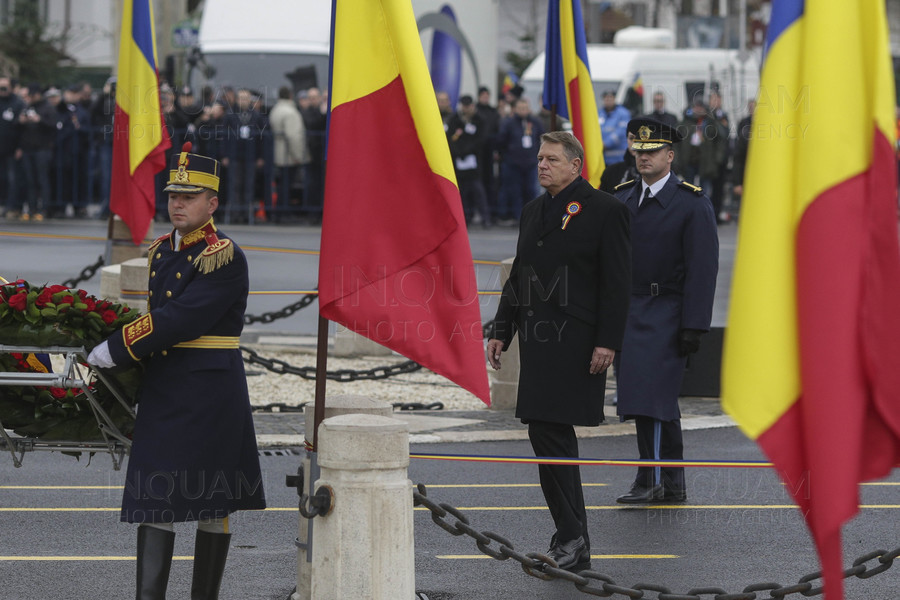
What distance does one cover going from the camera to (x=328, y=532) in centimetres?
545

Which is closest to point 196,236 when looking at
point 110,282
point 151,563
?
point 151,563

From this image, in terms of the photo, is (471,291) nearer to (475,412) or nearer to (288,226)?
(475,412)

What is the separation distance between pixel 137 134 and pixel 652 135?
589 centimetres

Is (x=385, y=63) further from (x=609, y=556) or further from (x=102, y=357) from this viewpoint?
(x=609, y=556)

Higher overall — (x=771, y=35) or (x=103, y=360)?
(x=771, y=35)

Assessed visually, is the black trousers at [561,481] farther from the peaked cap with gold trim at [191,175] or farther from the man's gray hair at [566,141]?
the peaked cap with gold trim at [191,175]

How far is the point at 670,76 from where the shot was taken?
96.2 feet

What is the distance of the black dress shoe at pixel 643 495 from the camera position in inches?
335

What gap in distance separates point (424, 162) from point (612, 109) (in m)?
18.9

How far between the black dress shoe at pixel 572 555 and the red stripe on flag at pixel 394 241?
5.06 feet

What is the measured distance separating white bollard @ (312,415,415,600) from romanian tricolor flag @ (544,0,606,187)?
6.85 m

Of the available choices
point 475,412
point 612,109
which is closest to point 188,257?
point 475,412

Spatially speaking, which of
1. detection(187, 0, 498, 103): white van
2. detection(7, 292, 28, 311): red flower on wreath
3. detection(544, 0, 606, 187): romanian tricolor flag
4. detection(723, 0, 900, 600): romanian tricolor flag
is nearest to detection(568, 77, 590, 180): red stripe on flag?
detection(544, 0, 606, 187): romanian tricolor flag

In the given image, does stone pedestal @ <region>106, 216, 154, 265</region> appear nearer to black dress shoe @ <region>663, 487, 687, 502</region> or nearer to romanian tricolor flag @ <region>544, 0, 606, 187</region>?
romanian tricolor flag @ <region>544, 0, 606, 187</region>
